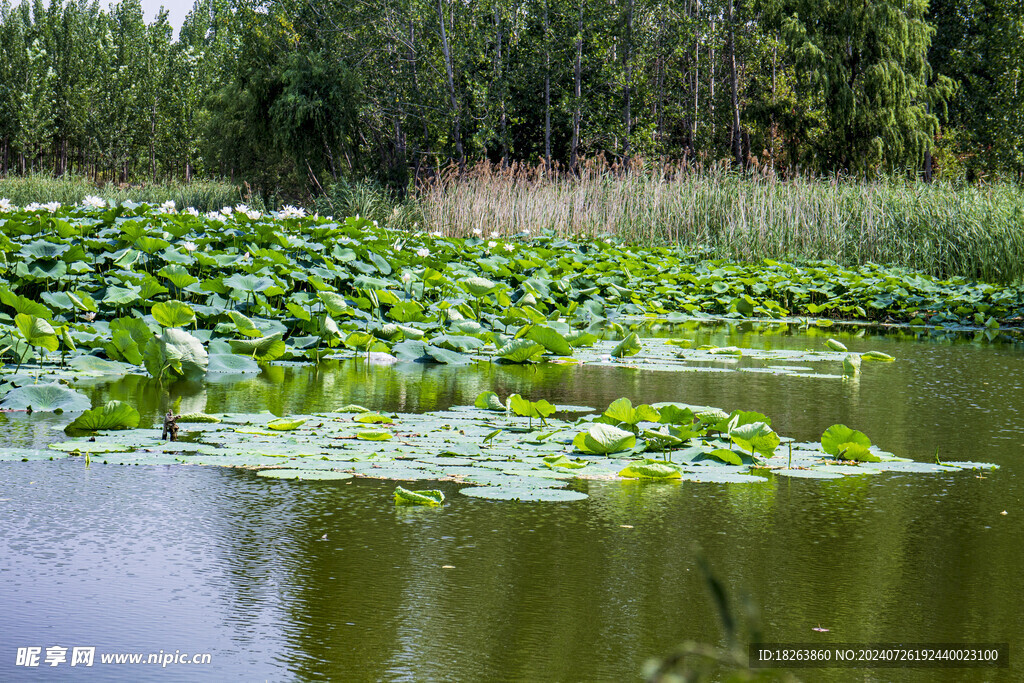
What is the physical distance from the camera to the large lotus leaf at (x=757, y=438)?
2.31 meters

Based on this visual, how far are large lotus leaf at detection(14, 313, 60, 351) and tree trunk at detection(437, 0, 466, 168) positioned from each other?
42.1ft

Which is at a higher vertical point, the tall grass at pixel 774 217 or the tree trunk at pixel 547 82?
the tree trunk at pixel 547 82

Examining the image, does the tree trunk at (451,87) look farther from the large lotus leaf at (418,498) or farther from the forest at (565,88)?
the large lotus leaf at (418,498)

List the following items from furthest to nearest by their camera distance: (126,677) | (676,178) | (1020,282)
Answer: (676,178)
(1020,282)
(126,677)

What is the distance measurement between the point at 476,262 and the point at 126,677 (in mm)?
5739

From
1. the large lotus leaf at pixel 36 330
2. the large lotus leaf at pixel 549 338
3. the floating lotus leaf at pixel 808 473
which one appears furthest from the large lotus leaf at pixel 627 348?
the large lotus leaf at pixel 36 330

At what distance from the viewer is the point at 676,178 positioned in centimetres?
1233

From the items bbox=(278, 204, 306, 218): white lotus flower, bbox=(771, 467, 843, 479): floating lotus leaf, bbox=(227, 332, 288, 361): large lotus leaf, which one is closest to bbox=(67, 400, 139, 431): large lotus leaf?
bbox=(227, 332, 288, 361): large lotus leaf

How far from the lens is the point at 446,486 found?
2.04m

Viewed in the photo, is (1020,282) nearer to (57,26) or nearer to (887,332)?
(887,332)

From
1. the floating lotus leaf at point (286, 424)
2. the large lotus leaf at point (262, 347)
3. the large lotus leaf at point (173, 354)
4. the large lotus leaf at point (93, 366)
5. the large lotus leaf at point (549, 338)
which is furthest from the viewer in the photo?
the large lotus leaf at point (549, 338)

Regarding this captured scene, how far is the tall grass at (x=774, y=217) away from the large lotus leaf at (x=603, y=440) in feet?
24.6

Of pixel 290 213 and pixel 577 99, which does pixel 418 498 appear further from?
pixel 577 99

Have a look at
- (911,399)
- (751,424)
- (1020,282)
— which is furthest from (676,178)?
(751,424)
